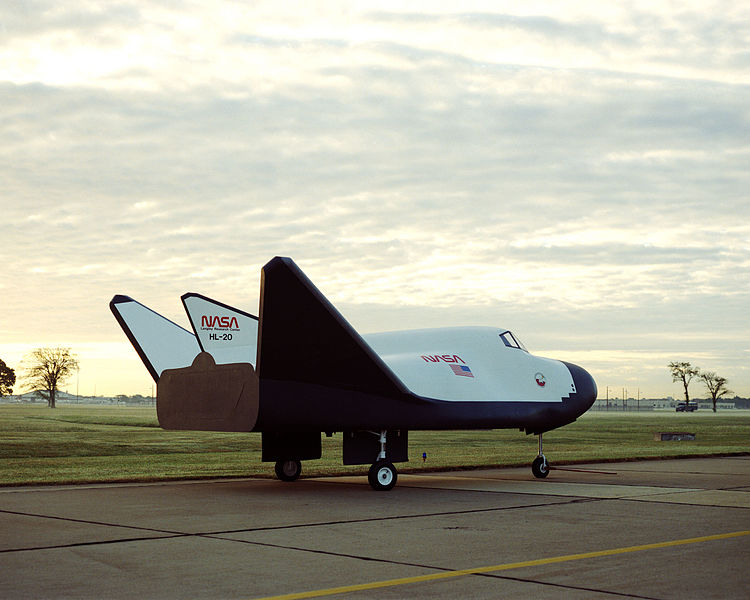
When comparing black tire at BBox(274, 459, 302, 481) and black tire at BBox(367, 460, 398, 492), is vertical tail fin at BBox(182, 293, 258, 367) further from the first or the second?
black tire at BBox(367, 460, 398, 492)

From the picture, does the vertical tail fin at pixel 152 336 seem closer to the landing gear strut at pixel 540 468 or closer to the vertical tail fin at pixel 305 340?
the vertical tail fin at pixel 305 340

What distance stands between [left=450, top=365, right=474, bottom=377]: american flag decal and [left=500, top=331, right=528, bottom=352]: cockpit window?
62.2 inches

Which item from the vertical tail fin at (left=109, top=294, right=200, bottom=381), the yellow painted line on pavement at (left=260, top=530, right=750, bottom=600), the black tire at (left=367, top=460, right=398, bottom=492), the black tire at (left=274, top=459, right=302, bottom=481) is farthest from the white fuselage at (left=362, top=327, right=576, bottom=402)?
the yellow painted line on pavement at (left=260, top=530, right=750, bottom=600)

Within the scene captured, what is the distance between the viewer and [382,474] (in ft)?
54.3

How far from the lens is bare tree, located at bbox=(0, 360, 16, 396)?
152750 millimetres

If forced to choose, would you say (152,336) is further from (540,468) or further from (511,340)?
(540,468)

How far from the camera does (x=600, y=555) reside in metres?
9.21

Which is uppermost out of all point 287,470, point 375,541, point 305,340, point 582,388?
point 305,340

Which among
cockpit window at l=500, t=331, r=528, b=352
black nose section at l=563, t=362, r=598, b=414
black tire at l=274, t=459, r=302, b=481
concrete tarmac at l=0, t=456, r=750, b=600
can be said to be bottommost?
concrete tarmac at l=0, t=456, r=750, b=600

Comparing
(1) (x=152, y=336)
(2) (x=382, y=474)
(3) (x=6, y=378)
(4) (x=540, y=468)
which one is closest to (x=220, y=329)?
(1) (x=152, y=336)

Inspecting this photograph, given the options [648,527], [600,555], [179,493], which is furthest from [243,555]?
→ [179,493]

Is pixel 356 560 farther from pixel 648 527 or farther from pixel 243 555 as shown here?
pixel 648 527

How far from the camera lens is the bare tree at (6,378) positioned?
15275cm

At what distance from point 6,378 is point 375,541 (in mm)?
156716
